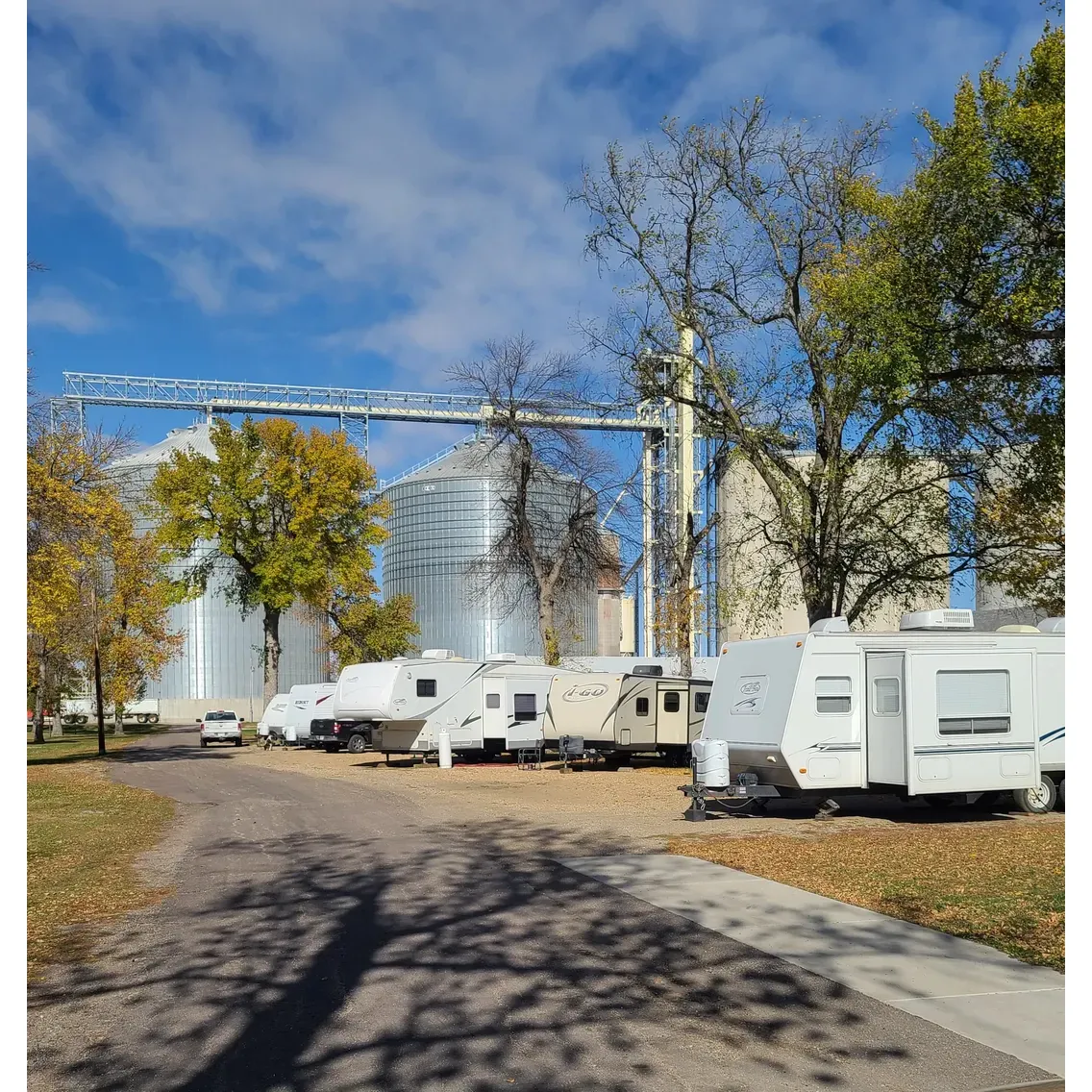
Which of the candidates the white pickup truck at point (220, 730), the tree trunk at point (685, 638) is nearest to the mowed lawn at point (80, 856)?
the tree trunk at point (685, 638)

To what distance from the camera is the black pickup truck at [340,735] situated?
3881 centimetres

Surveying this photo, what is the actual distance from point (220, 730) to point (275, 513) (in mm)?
9941

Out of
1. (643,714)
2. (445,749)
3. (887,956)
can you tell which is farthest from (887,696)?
(445,749)

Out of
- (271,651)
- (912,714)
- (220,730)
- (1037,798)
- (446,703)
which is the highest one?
(912,714)

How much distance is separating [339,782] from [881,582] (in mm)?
13406

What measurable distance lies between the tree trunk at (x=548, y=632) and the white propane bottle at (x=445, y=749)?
24.4 ft

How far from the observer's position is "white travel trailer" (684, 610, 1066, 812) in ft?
53.7

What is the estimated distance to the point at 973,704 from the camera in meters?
16.6

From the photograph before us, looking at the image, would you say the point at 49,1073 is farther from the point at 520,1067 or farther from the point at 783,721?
the point at 783,721

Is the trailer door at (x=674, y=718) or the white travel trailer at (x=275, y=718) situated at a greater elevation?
the trailer door at (x=674, y=718)

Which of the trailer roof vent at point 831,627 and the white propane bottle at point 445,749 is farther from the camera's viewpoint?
the white propane bottle at point 445,749

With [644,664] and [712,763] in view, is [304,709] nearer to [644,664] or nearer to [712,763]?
[644,664]

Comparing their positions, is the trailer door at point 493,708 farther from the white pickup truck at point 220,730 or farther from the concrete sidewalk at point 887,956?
the concrete sidewalk at point 887,956
